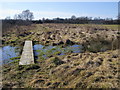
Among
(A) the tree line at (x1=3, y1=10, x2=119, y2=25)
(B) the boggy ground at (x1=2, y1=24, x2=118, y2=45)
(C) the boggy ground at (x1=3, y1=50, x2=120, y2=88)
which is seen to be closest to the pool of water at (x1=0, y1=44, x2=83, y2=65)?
(C) the boggy ground at (x1=3, y1=50, x2=120, y2=88)

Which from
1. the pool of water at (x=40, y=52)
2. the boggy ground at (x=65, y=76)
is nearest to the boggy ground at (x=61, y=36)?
the pool of water at (x=40, y=52)

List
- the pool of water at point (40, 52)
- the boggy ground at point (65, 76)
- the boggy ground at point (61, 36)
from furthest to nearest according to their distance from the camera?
the boggy ground at point (61, 36) < the pool of water at point (40, 52) < the boggy ground at point (65, 76)

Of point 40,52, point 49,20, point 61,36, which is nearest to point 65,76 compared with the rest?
point 40,52

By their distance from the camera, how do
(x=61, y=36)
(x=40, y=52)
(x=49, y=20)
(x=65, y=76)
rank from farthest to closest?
(x=49, y=20) → (x=61, y=36) → (x=40, y=52) → (x=65, y=76)

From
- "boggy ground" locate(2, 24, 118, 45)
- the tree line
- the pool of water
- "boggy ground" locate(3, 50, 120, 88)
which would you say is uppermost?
the tree line

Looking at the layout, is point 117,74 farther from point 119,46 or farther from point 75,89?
point 119,46

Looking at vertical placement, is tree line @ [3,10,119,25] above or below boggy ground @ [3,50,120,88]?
above

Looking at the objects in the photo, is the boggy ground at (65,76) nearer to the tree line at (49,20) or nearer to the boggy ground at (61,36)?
the boggy ground at (61,36)

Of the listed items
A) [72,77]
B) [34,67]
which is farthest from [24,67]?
[72,77]

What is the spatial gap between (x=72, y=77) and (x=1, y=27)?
16332mm

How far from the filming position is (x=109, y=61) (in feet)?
23.4

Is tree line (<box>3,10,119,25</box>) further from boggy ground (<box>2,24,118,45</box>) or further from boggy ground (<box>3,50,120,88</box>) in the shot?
boggy ground (<box>3,50,120,88</box>)

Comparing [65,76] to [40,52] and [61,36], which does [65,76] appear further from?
[61,36]

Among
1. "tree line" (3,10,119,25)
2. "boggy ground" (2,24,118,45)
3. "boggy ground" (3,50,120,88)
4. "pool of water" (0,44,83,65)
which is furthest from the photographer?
"tree line" (3,10,119,25)
